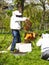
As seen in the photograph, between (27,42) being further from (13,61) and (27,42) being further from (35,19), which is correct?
(35,19)

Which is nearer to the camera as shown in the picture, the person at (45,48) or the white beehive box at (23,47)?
the person at (45,48)

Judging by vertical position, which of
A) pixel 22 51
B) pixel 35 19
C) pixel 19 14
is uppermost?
pixel 19 14

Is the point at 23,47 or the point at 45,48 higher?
the point at 45,48

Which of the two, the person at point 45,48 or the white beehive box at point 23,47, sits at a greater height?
the person at point 45,48

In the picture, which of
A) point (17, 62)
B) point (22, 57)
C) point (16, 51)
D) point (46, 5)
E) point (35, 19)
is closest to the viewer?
point (17, 62)

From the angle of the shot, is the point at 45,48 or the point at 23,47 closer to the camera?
the point at 45,48

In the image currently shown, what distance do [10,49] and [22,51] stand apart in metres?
0.42

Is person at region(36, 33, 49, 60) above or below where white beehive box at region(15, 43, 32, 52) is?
above

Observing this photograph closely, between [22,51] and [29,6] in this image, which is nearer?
[22,51]

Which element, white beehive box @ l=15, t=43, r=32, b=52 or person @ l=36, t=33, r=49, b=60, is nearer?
person @ l=36, t=33, r=49, b=60

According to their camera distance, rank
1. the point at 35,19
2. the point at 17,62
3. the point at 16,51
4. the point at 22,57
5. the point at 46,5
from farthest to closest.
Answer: the point at 46,5
the point at 35,19
the point at 16,51
the point at 22,57
the point at 17,62

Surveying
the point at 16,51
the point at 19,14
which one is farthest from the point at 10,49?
the point at 19,14

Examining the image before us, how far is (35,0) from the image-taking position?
25.3 metres

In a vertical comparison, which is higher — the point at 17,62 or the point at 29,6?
the point at 17,62
